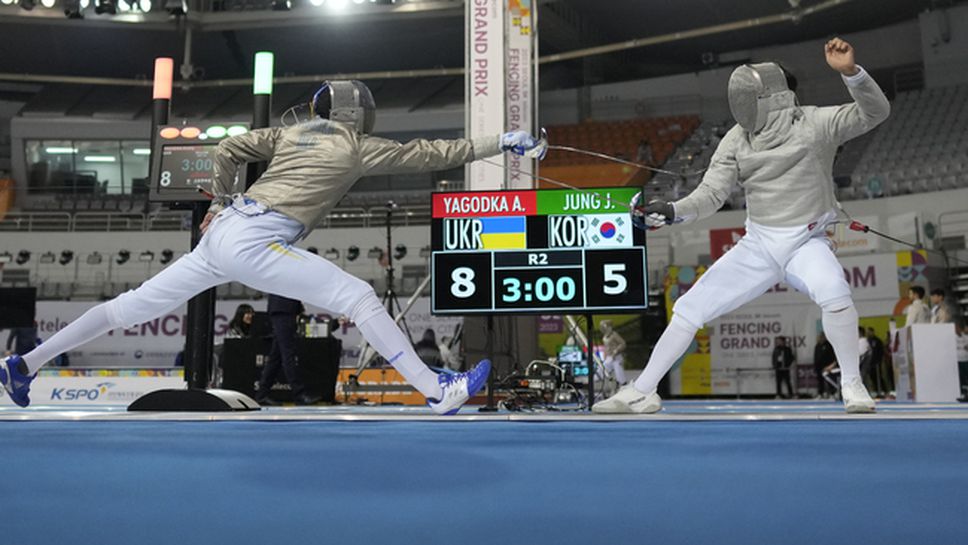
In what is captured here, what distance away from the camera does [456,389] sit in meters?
3.29

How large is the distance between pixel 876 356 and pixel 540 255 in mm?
8817

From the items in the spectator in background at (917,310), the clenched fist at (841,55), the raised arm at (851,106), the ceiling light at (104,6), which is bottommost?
the spectator in background at (917,310)

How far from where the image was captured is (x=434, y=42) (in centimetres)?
2009

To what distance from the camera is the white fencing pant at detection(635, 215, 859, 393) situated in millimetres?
3391

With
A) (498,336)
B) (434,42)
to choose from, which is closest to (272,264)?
(498,336)

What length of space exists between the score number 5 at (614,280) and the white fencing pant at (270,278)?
1.39 meters

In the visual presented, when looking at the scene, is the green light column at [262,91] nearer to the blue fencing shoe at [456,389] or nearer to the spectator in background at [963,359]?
the blue fencing shoe at [456,389]

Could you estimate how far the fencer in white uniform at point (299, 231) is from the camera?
323 centimetres

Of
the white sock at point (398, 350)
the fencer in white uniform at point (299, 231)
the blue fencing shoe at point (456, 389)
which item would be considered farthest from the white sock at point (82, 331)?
the blue fencing shoe at point (456, 389)

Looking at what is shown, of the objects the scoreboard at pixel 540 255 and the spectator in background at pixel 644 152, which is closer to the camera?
the scoreboard at pixel 540 255

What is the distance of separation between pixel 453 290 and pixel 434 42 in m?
16.4

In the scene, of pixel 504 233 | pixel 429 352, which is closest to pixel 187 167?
pixel 504 233

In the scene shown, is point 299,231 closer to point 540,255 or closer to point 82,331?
point 82,331

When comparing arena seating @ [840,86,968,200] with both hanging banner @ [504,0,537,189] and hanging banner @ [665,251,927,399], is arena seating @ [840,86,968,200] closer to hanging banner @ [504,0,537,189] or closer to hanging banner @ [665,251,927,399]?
hanging banner @ [665,251,927,399]
